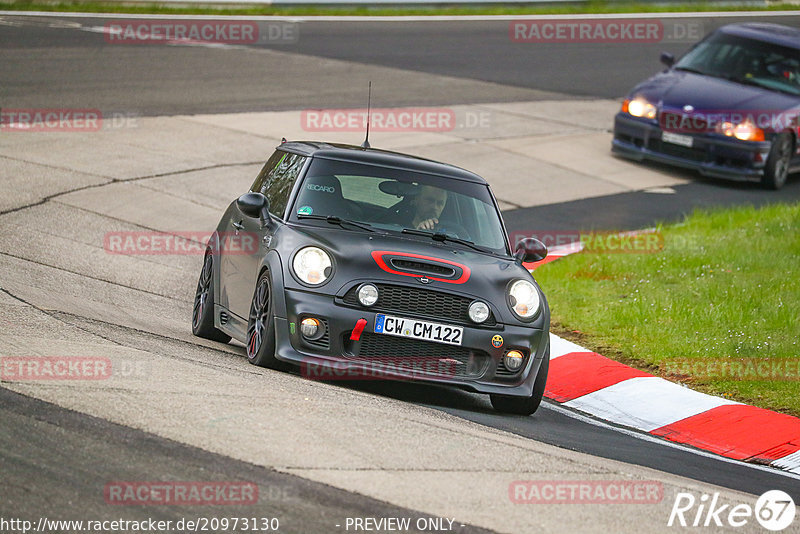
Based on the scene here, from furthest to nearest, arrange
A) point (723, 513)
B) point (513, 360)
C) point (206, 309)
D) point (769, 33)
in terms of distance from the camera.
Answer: point (769, 33) < point (206, 309) < point (513, 360) < point (723, 513)

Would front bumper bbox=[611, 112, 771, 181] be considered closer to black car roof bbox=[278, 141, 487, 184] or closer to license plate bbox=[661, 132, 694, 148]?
license plate bbox=[661, 132, 694, 148]

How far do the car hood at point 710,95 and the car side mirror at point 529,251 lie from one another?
9.60m

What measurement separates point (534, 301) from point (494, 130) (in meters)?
12.4

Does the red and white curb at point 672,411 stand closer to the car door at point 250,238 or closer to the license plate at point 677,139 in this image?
the car door at point 250,238

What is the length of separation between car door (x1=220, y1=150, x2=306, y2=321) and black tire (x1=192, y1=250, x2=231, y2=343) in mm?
218

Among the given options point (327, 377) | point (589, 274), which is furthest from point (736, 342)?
point (327, 377)

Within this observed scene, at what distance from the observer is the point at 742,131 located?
17.5 meters

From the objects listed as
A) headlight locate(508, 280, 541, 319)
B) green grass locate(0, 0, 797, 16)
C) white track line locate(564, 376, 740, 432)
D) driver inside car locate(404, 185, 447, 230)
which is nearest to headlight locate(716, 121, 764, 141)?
white track line locate(564, 376, 740, 432)

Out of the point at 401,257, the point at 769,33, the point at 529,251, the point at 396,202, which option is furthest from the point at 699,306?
→ the point at 769,33

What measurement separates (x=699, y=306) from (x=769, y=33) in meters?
9.66

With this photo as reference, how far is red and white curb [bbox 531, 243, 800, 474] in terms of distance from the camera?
26.5 feet

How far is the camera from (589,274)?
41.2 feet

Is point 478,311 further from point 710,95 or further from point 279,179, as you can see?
point 710,95

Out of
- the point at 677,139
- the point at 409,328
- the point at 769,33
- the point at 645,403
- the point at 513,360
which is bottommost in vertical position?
the point at 645,403
